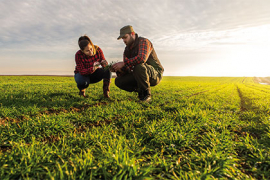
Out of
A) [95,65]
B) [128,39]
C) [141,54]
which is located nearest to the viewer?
[141,54]

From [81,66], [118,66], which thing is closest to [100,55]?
[81,66]

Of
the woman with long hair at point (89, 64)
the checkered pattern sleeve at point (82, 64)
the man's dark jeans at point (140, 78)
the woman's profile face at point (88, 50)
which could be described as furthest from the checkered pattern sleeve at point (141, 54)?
the checkered pattern sleeve at point (82, 64)

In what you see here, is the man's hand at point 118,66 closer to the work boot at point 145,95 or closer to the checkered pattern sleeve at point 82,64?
the checkered pattern sleeve at point 82,64

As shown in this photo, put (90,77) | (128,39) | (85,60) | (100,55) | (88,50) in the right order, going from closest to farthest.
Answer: (128,39)
(88,50)
(85,60)
(100,55)
(90,77)

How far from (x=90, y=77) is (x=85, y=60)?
908mm

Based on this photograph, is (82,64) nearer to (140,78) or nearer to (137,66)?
(137,66)

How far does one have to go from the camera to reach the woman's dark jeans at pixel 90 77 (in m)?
5.98

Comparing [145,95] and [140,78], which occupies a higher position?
[140,78]

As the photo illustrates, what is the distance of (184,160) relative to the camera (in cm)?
184

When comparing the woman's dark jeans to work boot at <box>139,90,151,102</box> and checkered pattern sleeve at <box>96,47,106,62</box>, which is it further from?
work boot at <box>139,90,151,102</box>

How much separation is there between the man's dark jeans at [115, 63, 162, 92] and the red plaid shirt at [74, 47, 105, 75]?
127 centimetres

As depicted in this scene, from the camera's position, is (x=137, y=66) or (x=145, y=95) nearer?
(x=137, y=66)

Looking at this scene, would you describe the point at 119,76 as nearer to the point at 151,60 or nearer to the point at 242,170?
the point at 151,60

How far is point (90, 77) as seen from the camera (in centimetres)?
652
